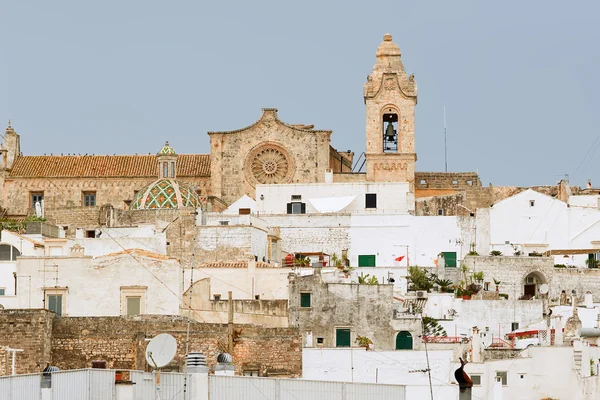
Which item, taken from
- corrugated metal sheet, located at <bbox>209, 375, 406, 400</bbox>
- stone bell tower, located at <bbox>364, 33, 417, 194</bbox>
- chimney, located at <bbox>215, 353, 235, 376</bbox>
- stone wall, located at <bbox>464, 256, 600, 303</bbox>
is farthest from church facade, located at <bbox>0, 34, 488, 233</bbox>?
corrugated metal sheet, located at <bbox>209, 375, 406, 400</bbox>

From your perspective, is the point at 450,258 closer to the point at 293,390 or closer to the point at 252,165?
the point at 252,165

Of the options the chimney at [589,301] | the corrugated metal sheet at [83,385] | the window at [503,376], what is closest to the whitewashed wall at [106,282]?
the window at [503,376]

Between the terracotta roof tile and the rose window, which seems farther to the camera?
the rose window

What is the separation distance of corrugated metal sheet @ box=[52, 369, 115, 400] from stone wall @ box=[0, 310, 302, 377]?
10.8 m

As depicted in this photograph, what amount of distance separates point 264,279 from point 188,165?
20041 millimetres

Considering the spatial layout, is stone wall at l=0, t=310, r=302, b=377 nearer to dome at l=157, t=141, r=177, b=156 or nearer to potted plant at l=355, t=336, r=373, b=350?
potted plant at l=355, t=336, r=373, b=350

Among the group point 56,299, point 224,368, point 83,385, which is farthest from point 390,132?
point 83,385

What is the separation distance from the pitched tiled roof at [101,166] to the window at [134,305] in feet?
80.3

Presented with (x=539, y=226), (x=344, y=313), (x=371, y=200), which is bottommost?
(x=344, y=313)

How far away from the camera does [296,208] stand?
7606 centimetres

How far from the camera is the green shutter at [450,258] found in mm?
72688

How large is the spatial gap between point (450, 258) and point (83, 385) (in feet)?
117

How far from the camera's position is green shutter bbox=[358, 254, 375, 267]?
72.9 metres

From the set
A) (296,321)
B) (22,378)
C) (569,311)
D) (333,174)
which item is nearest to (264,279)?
(296,321)
